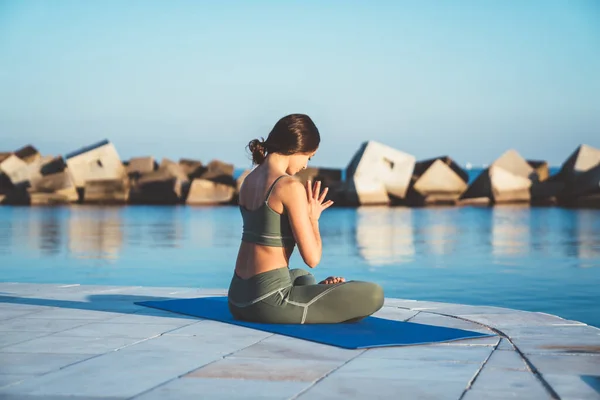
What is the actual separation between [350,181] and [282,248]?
40.2 metres

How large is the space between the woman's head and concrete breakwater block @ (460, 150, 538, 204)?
40.5m

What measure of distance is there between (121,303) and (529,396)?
3.73 metres

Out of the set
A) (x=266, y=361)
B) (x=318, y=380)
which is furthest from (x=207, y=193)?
(x=318, y=380)

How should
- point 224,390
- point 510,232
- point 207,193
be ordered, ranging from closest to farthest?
1. point 224,390
2. point 510,232
3. point 207,193

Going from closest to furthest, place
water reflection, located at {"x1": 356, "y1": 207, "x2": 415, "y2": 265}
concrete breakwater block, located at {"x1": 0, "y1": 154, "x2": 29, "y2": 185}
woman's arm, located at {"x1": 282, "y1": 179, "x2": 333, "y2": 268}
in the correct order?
woman's arm, located at {"x1": 282, "y1": 179, "x2": 333, "y2": 268}
water reflection, located at {"x1": 356, "y1": 207, "x2": 415, "y2": 265}
concrete breakwater block, located at {"x1": 0, "y1": 154, "x2": 29, "y2": 185}

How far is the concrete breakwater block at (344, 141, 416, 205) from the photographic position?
43.7m

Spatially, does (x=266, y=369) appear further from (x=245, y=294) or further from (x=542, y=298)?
(x=542, y=298)

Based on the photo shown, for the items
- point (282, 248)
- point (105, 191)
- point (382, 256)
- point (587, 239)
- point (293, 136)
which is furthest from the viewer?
point (105, 191)

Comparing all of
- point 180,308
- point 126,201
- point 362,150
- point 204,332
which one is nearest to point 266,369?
point 204,332

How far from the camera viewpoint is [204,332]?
17.5 ft

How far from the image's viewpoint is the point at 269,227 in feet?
18.0

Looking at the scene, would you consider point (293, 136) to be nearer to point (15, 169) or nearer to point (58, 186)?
point (58, 186)

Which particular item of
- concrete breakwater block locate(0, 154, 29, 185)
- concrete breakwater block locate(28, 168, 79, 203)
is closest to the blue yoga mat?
concrete breakwater block locate(28, 168, 79, 203)

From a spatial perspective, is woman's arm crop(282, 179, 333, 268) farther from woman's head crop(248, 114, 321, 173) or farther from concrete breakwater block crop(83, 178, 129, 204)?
concrete breakwater block crop(83, 178, 129, 204)
